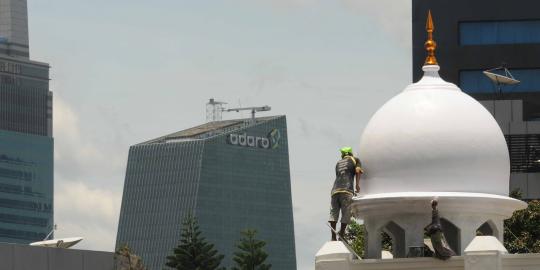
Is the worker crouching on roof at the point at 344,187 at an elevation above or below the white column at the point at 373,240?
above

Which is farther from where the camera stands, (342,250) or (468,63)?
(468,63)

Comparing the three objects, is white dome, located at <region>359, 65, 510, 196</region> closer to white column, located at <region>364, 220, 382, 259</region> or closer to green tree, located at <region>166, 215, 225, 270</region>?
white column, located at <region>364, 220, 382, 259</region>

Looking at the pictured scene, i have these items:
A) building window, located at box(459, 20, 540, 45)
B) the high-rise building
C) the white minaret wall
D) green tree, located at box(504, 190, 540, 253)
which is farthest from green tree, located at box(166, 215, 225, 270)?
the white minaret wall

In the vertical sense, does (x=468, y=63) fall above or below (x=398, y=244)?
above

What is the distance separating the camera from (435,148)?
123 ft

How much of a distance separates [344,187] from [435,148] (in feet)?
8.77

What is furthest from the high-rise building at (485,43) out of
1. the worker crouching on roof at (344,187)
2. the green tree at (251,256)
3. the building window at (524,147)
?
the worker crouching on roof at (344,187)

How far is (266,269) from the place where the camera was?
107 metres

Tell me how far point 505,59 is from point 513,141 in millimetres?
14551

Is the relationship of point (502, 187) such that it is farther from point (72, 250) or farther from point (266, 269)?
point (266, 269)

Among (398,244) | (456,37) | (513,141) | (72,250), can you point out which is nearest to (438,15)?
(456,37)

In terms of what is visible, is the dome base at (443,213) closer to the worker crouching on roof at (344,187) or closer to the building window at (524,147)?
the worker crouching on roof at (344,187)

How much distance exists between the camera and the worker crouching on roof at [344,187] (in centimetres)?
3903

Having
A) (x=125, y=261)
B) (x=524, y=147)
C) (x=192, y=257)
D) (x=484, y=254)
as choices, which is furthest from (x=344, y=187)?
→ (x=192, y=257)
